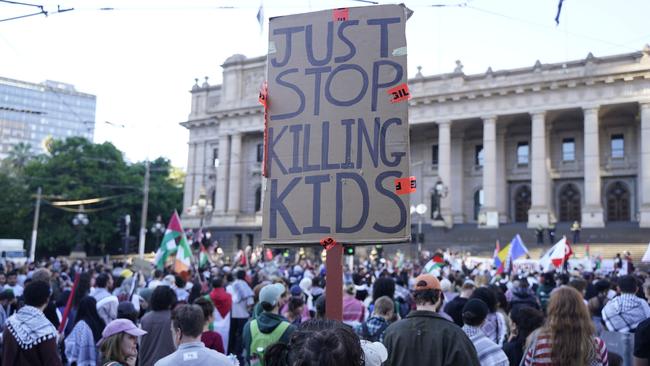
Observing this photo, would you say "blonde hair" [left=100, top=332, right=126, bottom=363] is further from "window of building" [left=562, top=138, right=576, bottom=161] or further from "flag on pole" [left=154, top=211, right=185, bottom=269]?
"window of building" [left=562, top=138, right=576, bottom=161]

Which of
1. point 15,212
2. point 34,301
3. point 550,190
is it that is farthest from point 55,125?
point 34,301

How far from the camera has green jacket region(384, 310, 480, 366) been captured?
3.98 metres

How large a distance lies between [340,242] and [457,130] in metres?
47.5

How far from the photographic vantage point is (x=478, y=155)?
50.5 meters

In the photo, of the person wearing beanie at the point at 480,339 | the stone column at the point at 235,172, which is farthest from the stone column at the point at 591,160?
the person wearing beanie at the point at 480,339

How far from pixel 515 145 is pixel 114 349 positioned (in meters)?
47.9

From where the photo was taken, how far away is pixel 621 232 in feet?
119

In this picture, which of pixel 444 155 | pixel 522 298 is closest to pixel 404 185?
pixel 522 298

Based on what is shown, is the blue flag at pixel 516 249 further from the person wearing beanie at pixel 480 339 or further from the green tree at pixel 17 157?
the green tree at pixel 17 157

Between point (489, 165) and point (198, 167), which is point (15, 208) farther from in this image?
point (489, 165)

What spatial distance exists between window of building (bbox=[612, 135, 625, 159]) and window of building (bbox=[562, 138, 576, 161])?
2.84 metres

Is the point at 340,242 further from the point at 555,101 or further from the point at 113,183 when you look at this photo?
the point at 113,183

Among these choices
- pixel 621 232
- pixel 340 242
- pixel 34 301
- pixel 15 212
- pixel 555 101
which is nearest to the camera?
pixel 340 242

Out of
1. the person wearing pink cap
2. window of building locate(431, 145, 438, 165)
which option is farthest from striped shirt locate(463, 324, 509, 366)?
window of building locate(431, 145, 438, 165)
